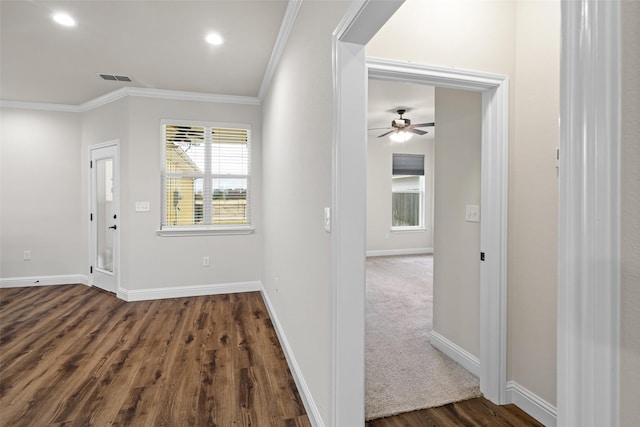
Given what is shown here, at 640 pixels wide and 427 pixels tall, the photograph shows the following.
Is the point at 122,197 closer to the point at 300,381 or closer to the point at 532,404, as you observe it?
the point at 300,381

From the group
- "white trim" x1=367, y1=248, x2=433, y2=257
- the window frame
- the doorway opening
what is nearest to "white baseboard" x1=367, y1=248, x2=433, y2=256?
"white trim" x1=367, y1=248, x2=433, y2=257

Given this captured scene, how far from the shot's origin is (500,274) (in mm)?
2041

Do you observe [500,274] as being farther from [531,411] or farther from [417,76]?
[417,76]

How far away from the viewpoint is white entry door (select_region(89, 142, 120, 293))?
4.41m

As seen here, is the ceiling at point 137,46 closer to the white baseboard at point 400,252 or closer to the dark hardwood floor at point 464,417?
the dark hardwood floor at point 464,417

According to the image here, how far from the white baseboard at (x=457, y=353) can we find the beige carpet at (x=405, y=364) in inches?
1.5

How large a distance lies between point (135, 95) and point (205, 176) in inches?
51.5

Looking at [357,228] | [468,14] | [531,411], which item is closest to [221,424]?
[357,228]

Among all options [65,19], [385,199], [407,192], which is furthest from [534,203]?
[407,192]

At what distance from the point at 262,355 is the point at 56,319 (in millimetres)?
2485

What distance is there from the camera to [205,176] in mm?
4527

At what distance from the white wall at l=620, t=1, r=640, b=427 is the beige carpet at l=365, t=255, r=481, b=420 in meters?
1.78

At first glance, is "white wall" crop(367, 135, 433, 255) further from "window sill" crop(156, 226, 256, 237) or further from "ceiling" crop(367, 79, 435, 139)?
"window sill" crop(156, 226, 256, 237)

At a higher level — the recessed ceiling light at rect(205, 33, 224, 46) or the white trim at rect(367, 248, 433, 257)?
the recessed ceiling light at rect(205, 33, 224, 46)
